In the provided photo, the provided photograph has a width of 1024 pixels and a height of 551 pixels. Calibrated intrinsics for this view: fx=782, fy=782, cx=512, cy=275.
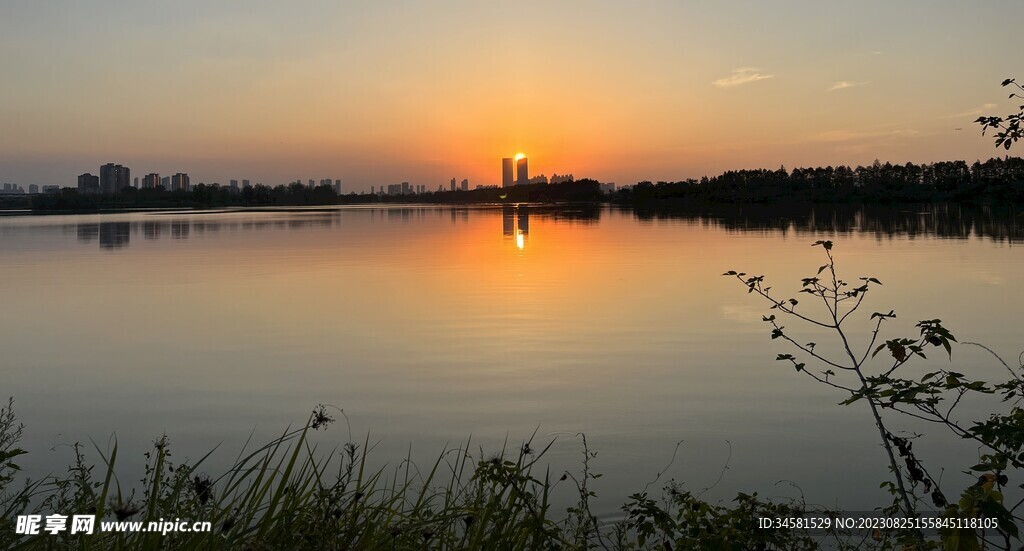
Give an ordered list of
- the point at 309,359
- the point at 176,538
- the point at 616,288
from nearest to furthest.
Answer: the point at 176,538 < the point at 309,359 < the point at 616,288

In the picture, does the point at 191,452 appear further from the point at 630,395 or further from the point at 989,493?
the point at 989,493

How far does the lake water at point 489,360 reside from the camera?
8.34 m

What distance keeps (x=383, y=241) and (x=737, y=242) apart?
18679mm

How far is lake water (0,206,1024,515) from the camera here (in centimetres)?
834

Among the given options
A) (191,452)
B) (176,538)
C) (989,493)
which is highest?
(989,493)

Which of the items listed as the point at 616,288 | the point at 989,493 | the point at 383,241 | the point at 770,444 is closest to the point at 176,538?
the point at 989,493

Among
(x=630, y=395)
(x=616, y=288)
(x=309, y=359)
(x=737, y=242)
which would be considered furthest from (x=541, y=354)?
(x=737, y=242)

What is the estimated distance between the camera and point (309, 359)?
13.0 meters

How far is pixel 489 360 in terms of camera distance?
12.9 meters

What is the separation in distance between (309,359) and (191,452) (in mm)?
4690

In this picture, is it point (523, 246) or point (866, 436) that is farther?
point (523, 246)

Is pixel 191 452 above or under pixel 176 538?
under

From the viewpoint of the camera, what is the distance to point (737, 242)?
38.2m

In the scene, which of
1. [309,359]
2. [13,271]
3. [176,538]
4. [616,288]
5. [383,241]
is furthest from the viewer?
[383,241]
